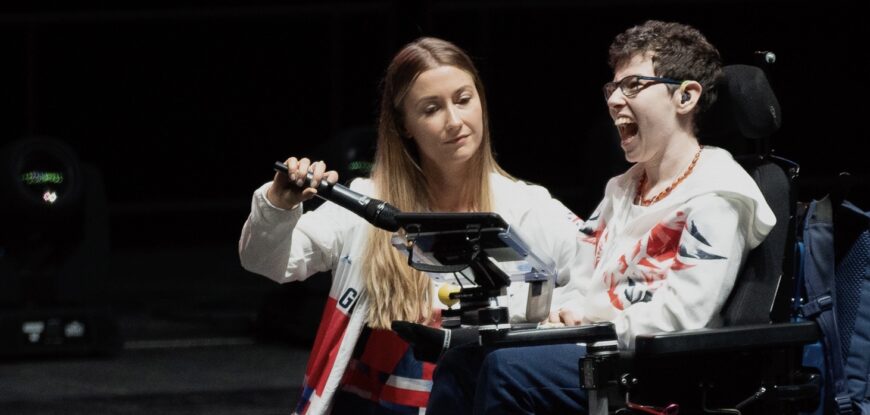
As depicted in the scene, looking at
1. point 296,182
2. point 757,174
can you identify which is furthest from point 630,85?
point 296,182

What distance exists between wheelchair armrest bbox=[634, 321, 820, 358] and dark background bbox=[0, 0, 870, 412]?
576 cm

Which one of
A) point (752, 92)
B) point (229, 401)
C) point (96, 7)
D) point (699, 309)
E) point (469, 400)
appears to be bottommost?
point (229, 401)

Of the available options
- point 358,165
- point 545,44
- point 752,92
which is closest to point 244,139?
point 545,44

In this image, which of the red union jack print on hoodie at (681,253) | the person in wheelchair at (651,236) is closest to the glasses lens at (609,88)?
the person in wheelchair at (651,236)

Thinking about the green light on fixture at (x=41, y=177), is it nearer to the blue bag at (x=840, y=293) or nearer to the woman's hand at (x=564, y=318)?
the woman's hand at (x=564, y=318)

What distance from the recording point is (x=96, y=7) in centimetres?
982

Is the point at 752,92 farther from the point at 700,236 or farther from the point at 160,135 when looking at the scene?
the point at 160,135

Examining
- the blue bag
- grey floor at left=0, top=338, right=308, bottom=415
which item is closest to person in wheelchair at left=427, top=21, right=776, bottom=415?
the blue bag

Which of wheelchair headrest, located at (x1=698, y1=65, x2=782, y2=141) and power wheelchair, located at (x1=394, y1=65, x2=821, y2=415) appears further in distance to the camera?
wheelchair headrest, located at (x1=698, y1=65, x2=782, y2=141)

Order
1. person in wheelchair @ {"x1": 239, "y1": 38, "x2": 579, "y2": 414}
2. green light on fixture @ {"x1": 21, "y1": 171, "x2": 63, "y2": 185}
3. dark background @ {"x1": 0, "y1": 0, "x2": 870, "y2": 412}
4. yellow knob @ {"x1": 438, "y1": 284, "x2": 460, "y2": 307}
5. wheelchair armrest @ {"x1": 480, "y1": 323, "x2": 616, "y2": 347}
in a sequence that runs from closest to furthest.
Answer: wheelchair armrest @ {"x1": 480, "y1": 323, "x2": 616, "y2": 347} → yellow knob @ {"x1": 438, "y1": 284, "x2": 460, "y2": 307} → person in wheelchair @ {"x1": 239, "y1": 38, "x2": 579, "y2": 414} → green light on fixture @ {"x1": 21, "y1": 171, "x2": 63, "y2": 185} → dark background @ {"x1": 0, "y1": 0, "x2": 870, "y2": 412}

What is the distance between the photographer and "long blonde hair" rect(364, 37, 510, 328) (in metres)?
3.49

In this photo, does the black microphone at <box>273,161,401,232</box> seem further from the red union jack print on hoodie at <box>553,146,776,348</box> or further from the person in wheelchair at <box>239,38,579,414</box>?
the red union jack print on hoodie at <box>553,146,776,348</box>

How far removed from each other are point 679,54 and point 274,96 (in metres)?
6.54

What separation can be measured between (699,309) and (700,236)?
149mm
